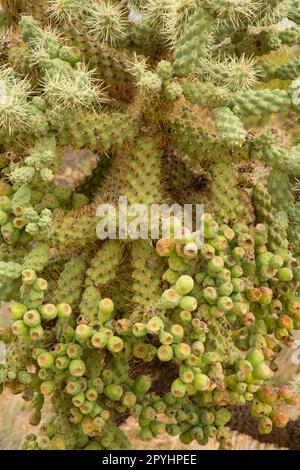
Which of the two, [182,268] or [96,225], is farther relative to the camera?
[96,225]

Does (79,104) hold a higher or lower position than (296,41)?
lower

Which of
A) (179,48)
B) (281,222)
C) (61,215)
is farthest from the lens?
(281,222)

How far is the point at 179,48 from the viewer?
5.64 ft

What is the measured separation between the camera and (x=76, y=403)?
1748 mm

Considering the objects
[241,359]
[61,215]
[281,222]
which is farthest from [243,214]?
[61,215]

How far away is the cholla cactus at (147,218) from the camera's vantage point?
1.70 metres

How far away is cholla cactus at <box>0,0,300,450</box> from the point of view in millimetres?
1696

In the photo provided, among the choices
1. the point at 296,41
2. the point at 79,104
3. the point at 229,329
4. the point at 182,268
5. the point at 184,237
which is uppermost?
the point at 296,41

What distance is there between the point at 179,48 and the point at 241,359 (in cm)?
95

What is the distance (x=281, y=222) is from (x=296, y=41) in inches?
25.2

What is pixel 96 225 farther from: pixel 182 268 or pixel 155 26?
pixel 155 26

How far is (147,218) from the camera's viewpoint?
5.69 feet

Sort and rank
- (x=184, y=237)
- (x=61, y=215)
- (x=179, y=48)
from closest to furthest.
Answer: (x=184, y=237), (x=179, y=48), (x=61, y=215)

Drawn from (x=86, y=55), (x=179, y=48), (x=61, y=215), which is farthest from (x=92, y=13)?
(x=61, y=215)
